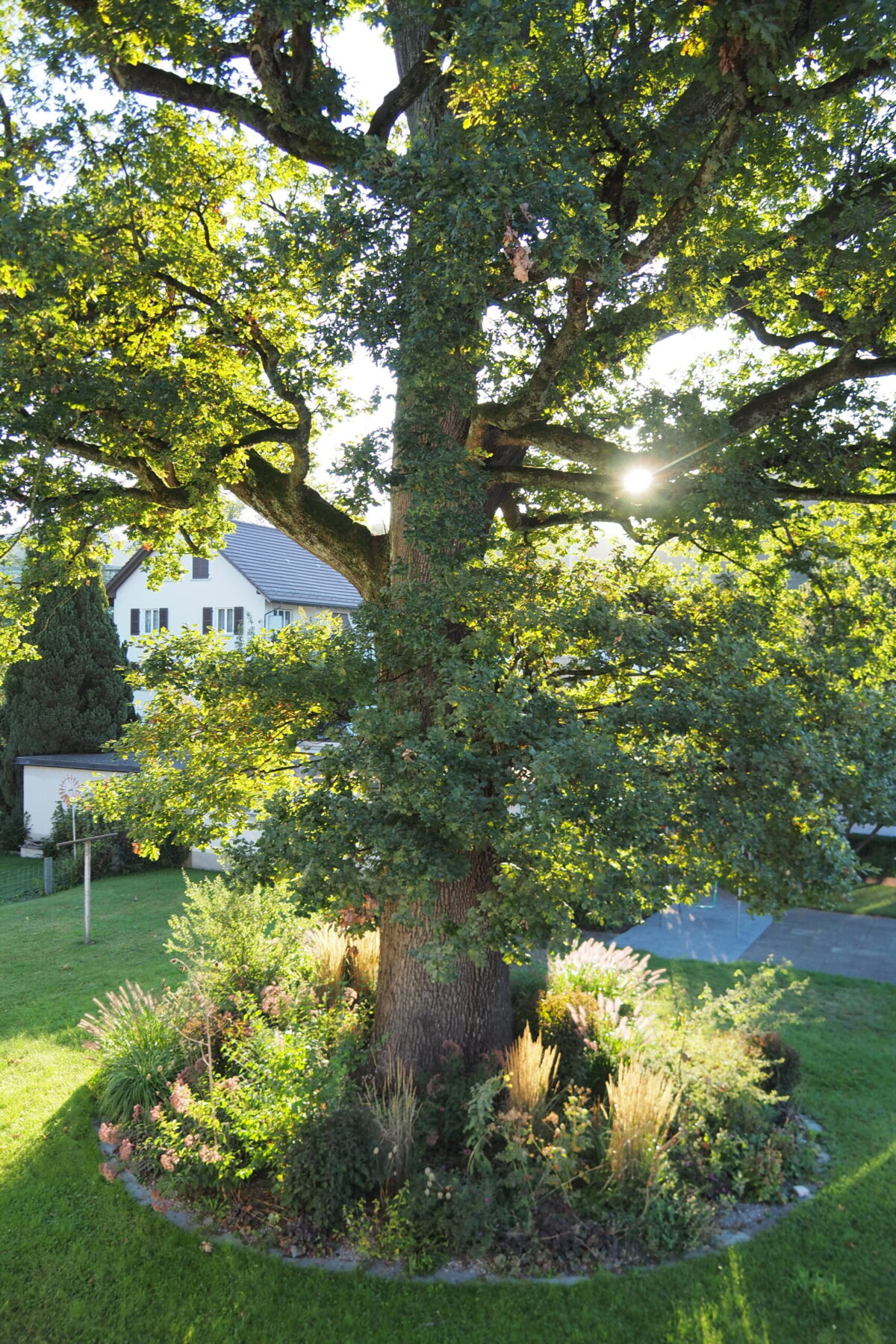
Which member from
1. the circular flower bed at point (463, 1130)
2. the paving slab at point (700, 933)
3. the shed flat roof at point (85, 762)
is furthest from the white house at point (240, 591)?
the circular flower bed at point (463, 1130)

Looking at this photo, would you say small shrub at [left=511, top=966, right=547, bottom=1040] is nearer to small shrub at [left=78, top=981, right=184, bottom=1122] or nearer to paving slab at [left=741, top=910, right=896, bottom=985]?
small shrub at [left=78, top=981, right=184, bottom=1122]

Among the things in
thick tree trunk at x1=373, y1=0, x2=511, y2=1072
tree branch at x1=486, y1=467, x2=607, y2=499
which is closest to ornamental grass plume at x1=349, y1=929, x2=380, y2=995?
thick tree trunk at x1=373, y1=0, x2=511, y2=1072

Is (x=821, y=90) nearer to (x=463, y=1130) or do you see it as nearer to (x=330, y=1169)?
(x=463, y=1130)

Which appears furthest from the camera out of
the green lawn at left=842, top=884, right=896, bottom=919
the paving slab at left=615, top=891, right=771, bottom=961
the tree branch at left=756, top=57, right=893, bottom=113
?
the green lawn at left=842, top=884, right=896, bottom=919

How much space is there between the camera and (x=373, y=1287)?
492 centimetres

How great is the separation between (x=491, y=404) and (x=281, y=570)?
68.0 ft

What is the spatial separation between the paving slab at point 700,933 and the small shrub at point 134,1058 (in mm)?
6161

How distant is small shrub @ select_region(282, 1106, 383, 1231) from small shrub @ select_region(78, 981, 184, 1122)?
67.6 inches

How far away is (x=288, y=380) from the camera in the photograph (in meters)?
→ 7.05

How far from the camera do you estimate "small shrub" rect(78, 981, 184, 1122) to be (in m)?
6.69

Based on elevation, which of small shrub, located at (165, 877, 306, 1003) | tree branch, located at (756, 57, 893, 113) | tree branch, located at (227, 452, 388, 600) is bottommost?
small shrub, located at (165, 877, 306, 1003)

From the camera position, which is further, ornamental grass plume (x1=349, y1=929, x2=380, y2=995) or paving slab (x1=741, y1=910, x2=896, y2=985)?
paving slab (x1=741, y1=910, x2=896, y2=985)

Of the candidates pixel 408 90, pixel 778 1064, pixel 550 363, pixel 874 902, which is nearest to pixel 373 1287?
pixel 778 1064

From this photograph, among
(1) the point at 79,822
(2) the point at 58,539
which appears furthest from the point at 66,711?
(2) the point at 58,539
